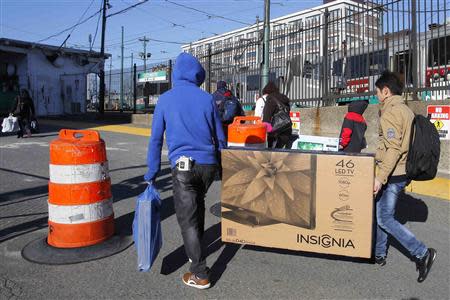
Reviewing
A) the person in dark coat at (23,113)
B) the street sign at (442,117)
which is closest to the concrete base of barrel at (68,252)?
the street sign at (442,117)

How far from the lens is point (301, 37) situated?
1263 centimetres

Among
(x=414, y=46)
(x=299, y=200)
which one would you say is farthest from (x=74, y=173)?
(x=414, y=46)

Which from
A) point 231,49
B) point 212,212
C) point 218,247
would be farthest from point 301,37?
point 218,247

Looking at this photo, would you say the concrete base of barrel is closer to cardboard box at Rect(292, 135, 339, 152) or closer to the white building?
cardboard box at Rect(292, 135, 339, 152)

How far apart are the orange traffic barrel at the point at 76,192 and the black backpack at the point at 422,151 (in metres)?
2.99

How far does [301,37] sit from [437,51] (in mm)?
4024

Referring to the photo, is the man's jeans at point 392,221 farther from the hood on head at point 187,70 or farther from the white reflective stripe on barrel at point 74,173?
the white reflective stripe on barrel at point 74,173

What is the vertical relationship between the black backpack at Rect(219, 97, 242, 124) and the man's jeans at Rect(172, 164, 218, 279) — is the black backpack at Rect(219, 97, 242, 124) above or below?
above

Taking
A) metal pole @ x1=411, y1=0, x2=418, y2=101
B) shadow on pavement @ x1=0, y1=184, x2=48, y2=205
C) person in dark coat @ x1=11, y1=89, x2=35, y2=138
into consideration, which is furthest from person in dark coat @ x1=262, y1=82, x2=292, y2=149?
person in dark coat @ x1=11, y1=89, x2=35, y2=138

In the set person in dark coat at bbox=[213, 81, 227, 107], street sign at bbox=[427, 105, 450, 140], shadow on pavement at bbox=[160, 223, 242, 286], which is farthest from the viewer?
street sign at bbox=[427, 105, 450, 140]

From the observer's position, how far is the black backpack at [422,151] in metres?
3.87

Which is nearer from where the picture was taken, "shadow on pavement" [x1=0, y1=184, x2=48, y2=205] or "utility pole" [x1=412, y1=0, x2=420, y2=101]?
"shadow on pavement" [x1=0, y1=184, x2=48, y2=205]

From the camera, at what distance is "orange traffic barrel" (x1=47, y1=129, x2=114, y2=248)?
4488 mm

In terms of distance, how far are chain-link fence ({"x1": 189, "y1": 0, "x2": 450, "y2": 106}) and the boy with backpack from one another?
212 inches
